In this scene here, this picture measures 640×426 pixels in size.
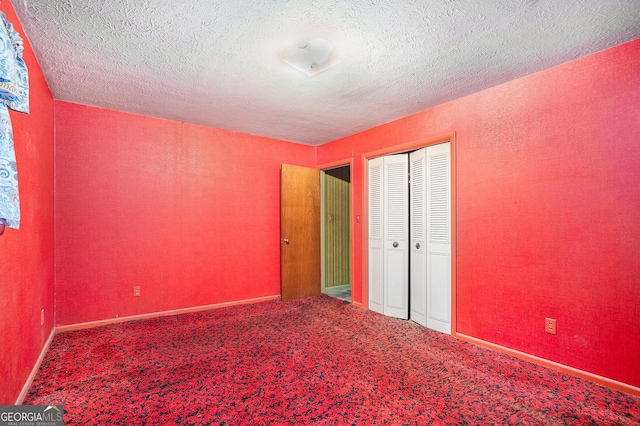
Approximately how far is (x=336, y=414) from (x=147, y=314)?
9.43 feet

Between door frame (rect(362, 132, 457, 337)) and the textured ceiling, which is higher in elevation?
the textured ceiling

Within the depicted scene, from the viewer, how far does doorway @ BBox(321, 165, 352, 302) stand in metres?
5.20

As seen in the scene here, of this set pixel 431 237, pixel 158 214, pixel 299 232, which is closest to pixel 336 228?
pixel 299 232

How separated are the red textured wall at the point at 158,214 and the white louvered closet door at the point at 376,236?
58.8 inches

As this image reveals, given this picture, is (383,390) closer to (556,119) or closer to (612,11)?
(556,119)

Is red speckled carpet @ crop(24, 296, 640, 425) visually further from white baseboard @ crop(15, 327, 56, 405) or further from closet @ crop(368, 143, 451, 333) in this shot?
closet @ crop(368, 143, 451, 333)

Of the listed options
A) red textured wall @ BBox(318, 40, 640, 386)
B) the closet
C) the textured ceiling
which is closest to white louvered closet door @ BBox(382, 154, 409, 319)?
the closet

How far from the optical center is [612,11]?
1.85 meters

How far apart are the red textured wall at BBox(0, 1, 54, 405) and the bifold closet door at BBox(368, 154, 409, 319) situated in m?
3.46

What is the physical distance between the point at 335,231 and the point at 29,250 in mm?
3972

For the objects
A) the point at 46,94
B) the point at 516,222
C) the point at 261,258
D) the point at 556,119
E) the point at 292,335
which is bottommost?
the point at 292,335

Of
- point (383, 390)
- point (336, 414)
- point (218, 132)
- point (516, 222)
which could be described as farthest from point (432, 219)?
point (218, 132)

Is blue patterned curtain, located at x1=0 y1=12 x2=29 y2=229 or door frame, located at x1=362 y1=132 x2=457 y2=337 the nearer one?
blue patterned curtain, located at x1=0 y1=12 x2=29 y2=229

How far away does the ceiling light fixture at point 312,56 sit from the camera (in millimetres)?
2180
